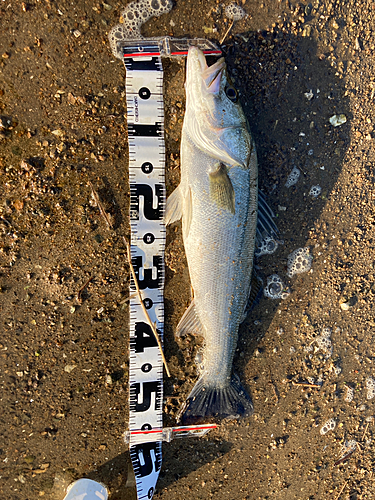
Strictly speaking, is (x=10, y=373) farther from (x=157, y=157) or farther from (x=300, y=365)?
(x=300, y=365)

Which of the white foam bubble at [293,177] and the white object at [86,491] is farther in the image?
the white foam bubble at [293,177]

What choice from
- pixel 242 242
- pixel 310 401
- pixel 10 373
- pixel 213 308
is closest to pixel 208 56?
pixel 242 242

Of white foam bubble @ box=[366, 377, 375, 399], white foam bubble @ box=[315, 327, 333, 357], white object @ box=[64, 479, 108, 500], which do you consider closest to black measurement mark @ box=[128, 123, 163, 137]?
white foam bubble @ box=[315, 327, 333, 357]

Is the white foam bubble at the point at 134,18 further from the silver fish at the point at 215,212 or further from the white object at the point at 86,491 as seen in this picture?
the white object at the point at 86,491

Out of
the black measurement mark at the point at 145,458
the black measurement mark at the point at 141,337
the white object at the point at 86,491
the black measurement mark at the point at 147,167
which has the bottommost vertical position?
the white object at the point at 86,491

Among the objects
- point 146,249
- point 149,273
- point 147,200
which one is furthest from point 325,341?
point 147,200

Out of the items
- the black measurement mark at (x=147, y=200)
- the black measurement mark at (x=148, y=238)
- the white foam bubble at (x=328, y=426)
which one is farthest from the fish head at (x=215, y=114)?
the white foam bubble at (x=328, y=426)
